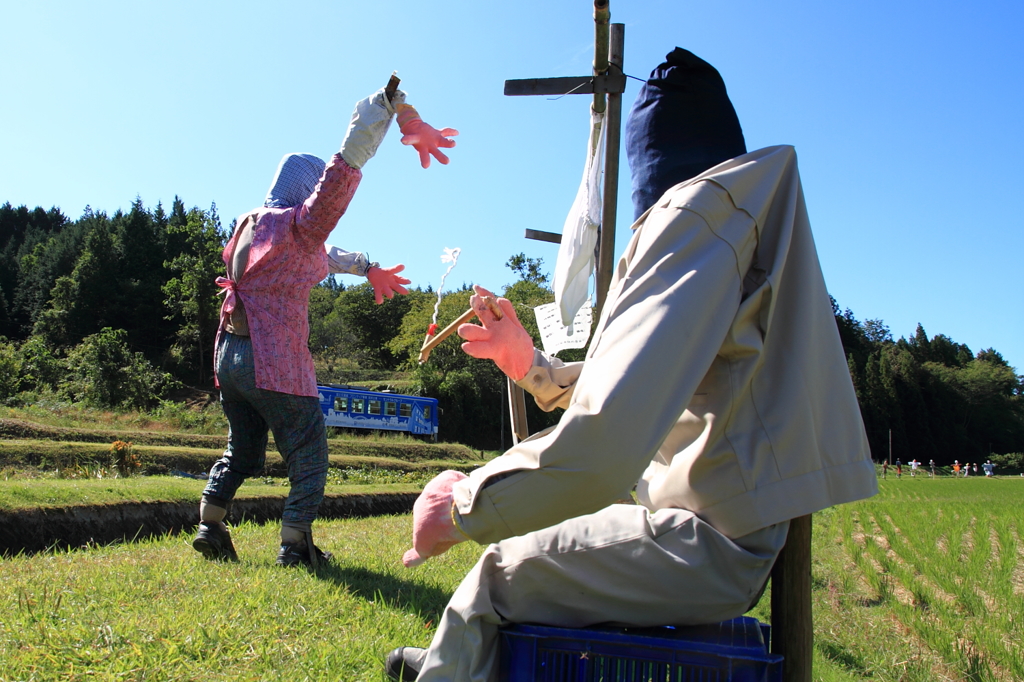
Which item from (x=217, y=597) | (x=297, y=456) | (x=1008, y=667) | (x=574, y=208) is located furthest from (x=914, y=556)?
(x=217, y=597)

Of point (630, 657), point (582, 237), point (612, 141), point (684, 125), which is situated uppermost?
point (612, 141)

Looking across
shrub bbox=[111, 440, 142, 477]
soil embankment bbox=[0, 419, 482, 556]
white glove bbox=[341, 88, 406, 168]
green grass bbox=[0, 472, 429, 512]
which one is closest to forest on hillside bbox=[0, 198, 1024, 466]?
soil embankment bbox=[0, 419, 482, 556]

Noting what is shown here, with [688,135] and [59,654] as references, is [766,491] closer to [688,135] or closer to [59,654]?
[688,135]

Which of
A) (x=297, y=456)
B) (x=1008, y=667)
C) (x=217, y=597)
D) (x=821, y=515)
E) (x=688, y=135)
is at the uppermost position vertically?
(x=688, y=135)

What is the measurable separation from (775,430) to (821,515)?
35.1 feet

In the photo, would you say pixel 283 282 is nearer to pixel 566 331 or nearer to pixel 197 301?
pixel 566 331

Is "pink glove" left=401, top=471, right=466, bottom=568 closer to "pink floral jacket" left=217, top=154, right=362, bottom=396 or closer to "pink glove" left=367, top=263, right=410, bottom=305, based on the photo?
"pink floral jacket" left=217, top=154, right=362, bottom=396

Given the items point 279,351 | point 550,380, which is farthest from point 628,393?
point 279,351

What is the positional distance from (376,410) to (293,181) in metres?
26.9

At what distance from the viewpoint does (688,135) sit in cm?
176

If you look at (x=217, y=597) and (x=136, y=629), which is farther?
(x=217, y=597)

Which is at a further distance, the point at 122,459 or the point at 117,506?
the point at 122,459

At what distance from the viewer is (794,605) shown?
1.46 m

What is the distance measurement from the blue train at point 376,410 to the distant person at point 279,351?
2305 centimetres
